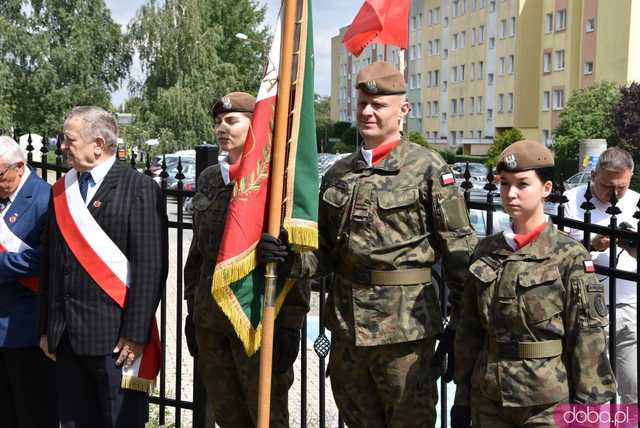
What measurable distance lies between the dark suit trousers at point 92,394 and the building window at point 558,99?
5590cm

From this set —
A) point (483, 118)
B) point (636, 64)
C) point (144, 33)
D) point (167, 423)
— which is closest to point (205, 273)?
point (167, 423)

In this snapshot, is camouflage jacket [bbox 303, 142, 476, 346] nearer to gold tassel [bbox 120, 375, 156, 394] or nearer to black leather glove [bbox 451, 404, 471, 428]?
black leather glove [bbox 451, 404, 471, 428]

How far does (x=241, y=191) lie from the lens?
3.80 meters

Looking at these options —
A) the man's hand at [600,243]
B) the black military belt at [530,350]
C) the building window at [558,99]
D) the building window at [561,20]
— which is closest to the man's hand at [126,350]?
the black military belt at [530,350]

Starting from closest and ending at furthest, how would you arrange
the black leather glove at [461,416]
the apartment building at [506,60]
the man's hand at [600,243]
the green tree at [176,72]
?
the black leather glove at [461,416] < the man's hand at [600,243] < the green tree at [176,72] < the apartment building at [506,60]

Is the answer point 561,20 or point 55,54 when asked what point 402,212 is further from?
point 561,20

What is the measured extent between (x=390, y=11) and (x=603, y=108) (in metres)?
41.8

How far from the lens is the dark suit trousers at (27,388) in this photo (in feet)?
14.8

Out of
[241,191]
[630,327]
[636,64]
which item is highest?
[636,64]

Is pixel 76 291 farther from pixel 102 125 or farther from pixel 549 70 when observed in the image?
pixel 549 70

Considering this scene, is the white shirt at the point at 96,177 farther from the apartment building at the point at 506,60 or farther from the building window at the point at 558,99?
the building window at the point at 558,99

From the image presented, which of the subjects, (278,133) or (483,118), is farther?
(483,118)

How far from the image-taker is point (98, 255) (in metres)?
4.03

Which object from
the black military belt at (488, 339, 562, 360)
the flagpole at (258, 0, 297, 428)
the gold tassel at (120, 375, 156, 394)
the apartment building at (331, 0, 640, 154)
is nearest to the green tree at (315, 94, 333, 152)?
the apartment building at (331, 0, 640, 154)
